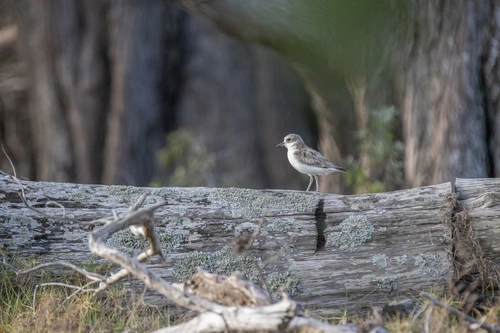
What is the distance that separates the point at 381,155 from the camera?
10.8 meters

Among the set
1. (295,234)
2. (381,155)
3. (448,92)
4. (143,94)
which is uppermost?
(143,94)

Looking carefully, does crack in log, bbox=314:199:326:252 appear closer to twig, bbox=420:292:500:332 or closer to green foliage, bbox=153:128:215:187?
twig, bbox=420:292:500:332

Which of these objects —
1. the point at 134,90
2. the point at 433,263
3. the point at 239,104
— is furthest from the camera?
the point at 239,104

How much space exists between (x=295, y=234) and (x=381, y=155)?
4870mm

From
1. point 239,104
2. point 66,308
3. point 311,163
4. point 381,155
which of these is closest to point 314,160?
point 311,163

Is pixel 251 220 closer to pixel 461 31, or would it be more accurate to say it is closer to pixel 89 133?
pixel 461 31

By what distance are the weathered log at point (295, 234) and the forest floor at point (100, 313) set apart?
0.76 feet

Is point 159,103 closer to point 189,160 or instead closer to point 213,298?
point 189,160

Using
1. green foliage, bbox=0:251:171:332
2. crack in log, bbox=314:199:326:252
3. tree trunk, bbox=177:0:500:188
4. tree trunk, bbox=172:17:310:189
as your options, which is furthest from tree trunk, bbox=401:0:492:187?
tree trunk, bbox=172:17:310:189

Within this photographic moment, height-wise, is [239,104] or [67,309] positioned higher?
[239,104]

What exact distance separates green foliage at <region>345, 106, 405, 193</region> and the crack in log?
4158 mm

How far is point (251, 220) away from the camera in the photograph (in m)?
6.23

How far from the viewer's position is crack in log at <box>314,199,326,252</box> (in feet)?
20.5

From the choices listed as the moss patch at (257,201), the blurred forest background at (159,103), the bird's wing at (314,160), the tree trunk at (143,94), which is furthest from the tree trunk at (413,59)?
the tree trunk at (143,94)
